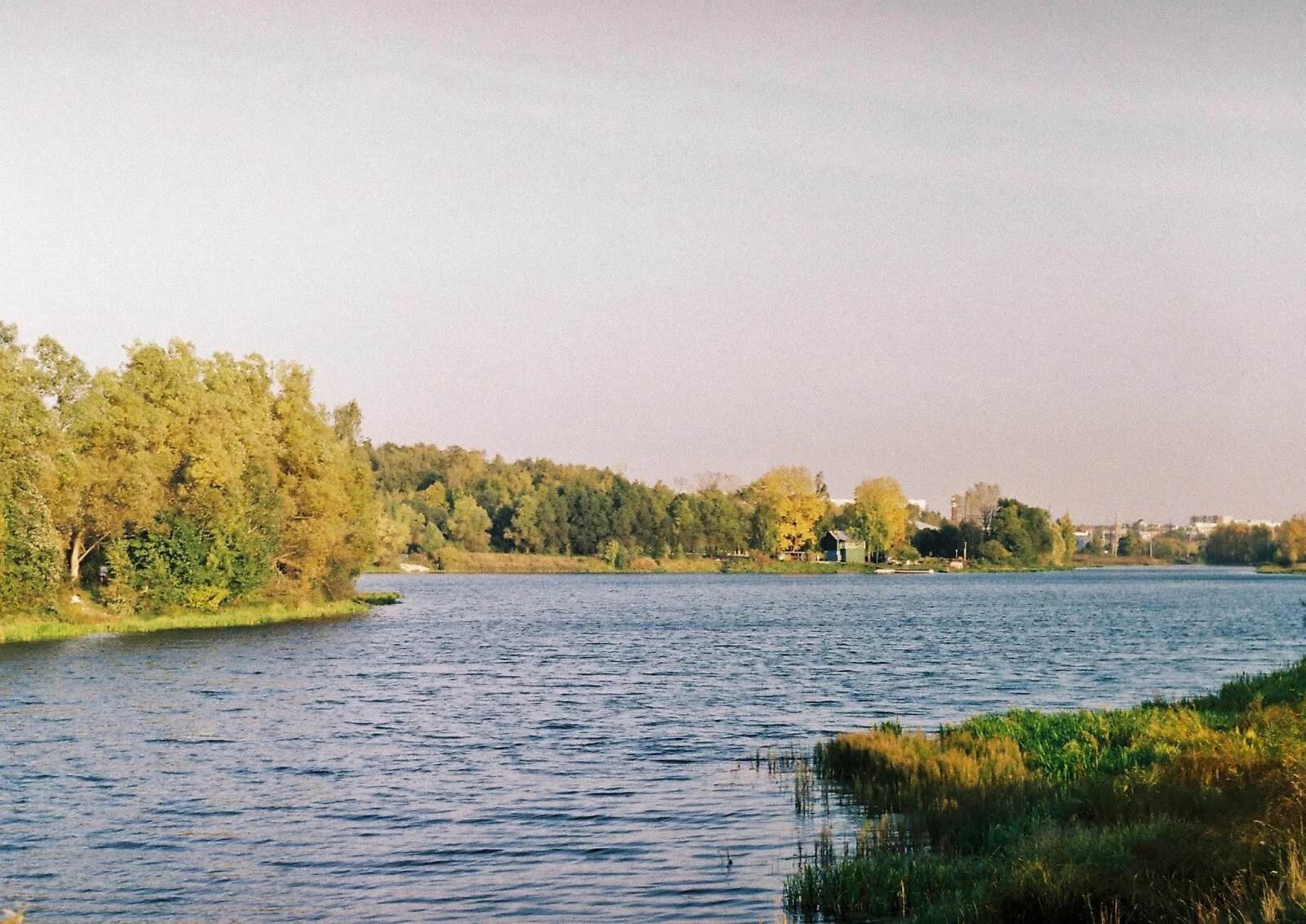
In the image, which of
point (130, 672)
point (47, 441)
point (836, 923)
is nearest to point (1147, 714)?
point (836, 923)

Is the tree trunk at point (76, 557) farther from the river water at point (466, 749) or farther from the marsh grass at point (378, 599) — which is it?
the marsh grass at point (378, 599)

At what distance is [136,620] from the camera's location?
6738cm

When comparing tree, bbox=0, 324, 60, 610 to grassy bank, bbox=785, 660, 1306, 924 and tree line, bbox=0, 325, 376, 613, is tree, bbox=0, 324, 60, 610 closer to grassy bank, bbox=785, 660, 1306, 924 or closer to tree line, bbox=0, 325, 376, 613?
tree line, bbox=0, 325, 376, 613

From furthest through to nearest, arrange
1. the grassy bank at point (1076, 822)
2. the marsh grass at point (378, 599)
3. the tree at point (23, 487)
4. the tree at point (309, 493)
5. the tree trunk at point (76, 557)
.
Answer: the marsh grass at point (378, 599) < the tree at point (309, 493) < the tree trunk at point (76, 557) < the tree at point (23, 487) < the grassy bank at point (1076, 822)

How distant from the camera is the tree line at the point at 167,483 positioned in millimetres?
58625

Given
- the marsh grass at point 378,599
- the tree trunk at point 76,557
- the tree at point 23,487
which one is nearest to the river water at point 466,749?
the tree at point 23,487

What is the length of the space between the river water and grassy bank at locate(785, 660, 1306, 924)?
62.4 inches

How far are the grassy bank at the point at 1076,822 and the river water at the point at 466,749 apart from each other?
1585 mm

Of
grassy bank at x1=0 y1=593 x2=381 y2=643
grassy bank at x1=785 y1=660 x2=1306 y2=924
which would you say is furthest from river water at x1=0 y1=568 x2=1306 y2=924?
grassy bank at x1=0 y1=593 x2=381 y2=643

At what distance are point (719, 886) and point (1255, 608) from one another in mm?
100907

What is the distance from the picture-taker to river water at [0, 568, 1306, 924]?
61.2 feet

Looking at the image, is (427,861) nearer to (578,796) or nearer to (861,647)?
(578,796)

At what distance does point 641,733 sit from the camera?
33.8 metres

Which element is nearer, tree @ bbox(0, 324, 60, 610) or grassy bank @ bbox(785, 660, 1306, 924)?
grassy bank @ bbox(785, 660, 1306, 924)
